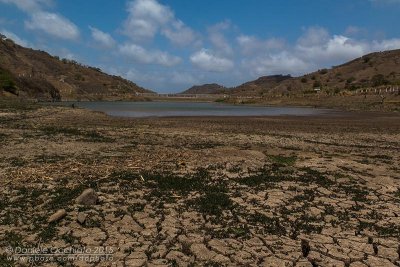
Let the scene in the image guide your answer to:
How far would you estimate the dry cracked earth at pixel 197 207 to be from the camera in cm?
680

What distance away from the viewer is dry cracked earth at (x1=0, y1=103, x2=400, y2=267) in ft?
22.3

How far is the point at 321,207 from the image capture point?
937 centimetres

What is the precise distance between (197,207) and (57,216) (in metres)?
2.88

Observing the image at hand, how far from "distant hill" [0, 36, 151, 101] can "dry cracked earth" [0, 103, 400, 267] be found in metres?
75.5

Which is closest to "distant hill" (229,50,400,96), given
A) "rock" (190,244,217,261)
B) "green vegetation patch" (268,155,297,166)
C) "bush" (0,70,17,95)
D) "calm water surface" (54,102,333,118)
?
"calm water surface" (54,102,333,118)

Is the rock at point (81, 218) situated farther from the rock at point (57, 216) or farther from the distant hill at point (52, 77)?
the distant hill at point (52, 77)

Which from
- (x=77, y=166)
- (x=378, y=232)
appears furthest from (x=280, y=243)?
(x=77, y=166)

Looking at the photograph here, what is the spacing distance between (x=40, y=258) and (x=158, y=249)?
1.83 meters

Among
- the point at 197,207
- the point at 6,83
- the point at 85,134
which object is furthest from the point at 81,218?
the point at 6,83

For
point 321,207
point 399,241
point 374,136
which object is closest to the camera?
point 399,241

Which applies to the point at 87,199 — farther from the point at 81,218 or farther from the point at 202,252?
the point at 202,252

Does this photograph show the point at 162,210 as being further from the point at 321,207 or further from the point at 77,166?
the point at 77,166

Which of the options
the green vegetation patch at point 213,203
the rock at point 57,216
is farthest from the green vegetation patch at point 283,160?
the rock at point 57,216

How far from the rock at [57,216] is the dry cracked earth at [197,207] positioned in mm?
21
